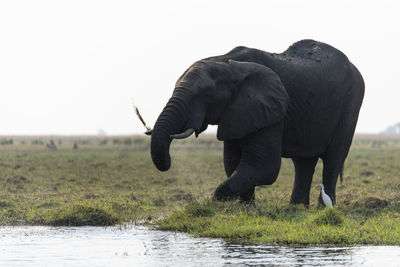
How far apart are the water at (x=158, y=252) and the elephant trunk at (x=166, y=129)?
1.23 m

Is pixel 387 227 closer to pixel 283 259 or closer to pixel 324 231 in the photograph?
pixel 324 231

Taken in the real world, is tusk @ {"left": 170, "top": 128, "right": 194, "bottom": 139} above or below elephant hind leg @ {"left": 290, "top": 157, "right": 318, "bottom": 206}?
above

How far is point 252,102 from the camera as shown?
14.5 metres

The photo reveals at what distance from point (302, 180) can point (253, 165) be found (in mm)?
3062

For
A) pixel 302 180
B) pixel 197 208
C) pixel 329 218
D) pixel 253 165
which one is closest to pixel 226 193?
pixel 197 208

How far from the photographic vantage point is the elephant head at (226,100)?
13.4 metres

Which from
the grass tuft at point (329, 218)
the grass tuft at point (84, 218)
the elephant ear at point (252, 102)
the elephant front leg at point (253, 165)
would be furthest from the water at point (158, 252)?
the elephant ear at point (252, 102)

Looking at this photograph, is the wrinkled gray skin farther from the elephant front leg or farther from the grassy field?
the grassy field

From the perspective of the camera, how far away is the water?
1048 cm

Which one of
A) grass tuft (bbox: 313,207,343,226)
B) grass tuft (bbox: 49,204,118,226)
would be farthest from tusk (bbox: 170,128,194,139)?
grass tuft (bbox: 49,204,118,226)

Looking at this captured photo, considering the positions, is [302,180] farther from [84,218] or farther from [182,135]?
[182,135]

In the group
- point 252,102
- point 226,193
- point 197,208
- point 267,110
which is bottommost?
point 197,208

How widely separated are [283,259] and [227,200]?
379 cm

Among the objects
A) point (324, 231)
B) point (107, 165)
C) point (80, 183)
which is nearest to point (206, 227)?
point (324, 231)
